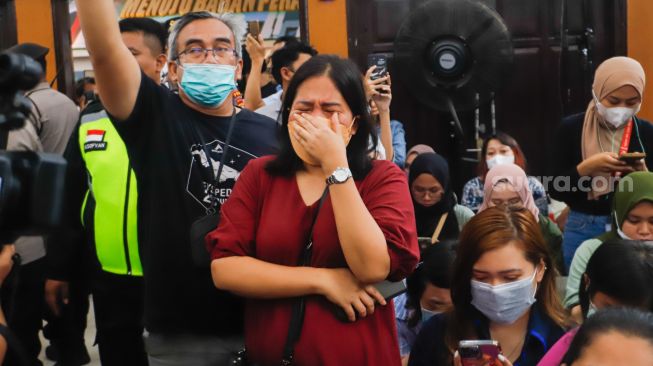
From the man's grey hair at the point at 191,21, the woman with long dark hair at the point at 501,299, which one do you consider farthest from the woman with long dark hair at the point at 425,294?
the man's grey hair at the point at 191,21

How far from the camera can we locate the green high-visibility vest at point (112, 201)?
123 inches

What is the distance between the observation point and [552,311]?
9.68 feet

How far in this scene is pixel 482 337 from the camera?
2.93 metres

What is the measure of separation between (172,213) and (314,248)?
0.47m

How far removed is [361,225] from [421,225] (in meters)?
2.79

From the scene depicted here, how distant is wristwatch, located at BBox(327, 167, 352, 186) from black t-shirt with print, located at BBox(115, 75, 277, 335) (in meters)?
0.50

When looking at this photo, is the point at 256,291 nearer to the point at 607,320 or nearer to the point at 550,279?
the point at 607,320

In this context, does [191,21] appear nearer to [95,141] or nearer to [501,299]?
[95,141]

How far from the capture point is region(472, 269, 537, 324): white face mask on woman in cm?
285

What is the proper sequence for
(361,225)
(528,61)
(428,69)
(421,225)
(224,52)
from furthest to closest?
1. (528,61)
2. (428,69)
3. (421,225)
4. (224,52)
5. (361,225)

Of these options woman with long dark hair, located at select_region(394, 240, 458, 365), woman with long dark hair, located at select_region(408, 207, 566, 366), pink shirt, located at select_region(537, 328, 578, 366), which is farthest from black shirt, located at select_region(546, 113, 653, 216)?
pink shirt, located at select_region(537, 328, 578, 366)

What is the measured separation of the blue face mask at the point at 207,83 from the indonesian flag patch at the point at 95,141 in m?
0.67

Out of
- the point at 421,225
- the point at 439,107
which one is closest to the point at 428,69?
the point at 439,107

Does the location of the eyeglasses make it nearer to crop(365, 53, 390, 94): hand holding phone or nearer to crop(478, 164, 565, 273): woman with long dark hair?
crop(365, 53, 390, 94): hand holding phone
